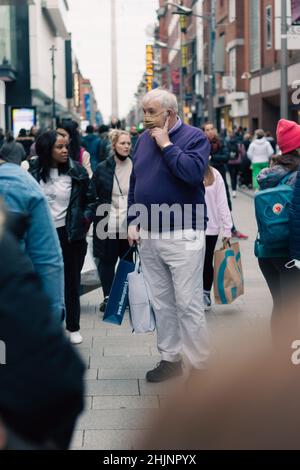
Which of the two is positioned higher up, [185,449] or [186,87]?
[186,87]

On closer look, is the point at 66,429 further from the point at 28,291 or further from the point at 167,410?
the point at 167,410

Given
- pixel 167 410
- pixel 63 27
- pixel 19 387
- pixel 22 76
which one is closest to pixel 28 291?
pixel 19 387

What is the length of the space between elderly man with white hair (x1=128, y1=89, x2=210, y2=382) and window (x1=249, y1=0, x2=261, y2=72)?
37297 mm

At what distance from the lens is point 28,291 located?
1.67m

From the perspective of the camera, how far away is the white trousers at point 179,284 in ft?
18.2

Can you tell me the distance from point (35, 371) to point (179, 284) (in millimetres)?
3984

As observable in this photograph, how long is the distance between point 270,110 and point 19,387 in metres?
42.3

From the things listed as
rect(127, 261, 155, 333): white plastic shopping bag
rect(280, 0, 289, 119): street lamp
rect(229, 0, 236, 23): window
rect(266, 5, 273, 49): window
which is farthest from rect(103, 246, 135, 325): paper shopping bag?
rect(229, 0, 236, 23): window

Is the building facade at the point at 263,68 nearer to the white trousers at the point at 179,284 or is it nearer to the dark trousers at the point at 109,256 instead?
the dark trousers at the point at 109,256

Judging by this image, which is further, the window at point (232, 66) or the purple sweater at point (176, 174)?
the window at point (232, 66)

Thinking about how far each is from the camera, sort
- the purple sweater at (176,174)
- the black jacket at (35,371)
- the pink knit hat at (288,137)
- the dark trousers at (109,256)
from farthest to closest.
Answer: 1. the dark trousers at (109,256)
2. the pink knit hat at (288,137)
3. the purple sweater at (176,174)
4. the black jacket at (35,371)

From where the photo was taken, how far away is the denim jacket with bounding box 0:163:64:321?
3.00m

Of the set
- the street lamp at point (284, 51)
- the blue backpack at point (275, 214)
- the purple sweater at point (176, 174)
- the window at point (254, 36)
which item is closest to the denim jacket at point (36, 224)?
the purple sweater at point (176, 174)

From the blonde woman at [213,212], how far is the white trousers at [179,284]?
2664 millimetres
